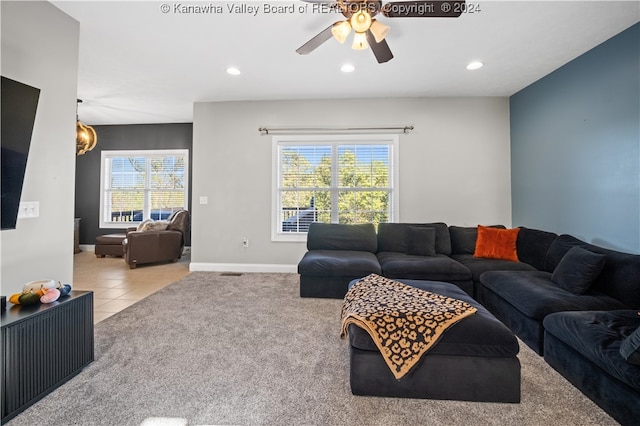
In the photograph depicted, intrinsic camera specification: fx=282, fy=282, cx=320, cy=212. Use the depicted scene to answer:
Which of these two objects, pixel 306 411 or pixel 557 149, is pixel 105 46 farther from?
pixel 557 149

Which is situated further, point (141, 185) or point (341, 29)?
point (141, 185)

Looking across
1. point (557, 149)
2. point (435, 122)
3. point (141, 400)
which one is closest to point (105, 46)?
point (141, 400)

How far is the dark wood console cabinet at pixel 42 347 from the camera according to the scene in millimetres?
1475

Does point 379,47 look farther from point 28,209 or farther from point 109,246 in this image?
point 109,246

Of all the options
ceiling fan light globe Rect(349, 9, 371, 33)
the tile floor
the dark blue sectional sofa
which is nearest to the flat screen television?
the tile floor

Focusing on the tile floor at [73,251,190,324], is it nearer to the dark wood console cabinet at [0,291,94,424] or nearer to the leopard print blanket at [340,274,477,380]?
the dark wood console cabinet at [0,291,94,424]

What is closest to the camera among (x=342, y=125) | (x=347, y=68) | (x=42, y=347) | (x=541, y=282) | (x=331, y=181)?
(x=42, y=347)

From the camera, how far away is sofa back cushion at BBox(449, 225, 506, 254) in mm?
3854

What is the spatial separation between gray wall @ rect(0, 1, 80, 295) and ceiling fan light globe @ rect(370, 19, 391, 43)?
253 centimetres

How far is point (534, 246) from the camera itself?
3275 millimetres

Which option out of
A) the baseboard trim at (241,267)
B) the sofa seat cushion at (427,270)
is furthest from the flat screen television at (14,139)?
the sofa seat cushion at (427,270)

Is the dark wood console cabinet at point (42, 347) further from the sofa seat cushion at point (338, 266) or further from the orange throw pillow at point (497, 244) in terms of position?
the orange throw pillow at point (497, 244)

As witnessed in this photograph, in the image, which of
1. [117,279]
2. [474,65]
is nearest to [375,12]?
[474,65]

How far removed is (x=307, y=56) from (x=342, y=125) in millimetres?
1467
